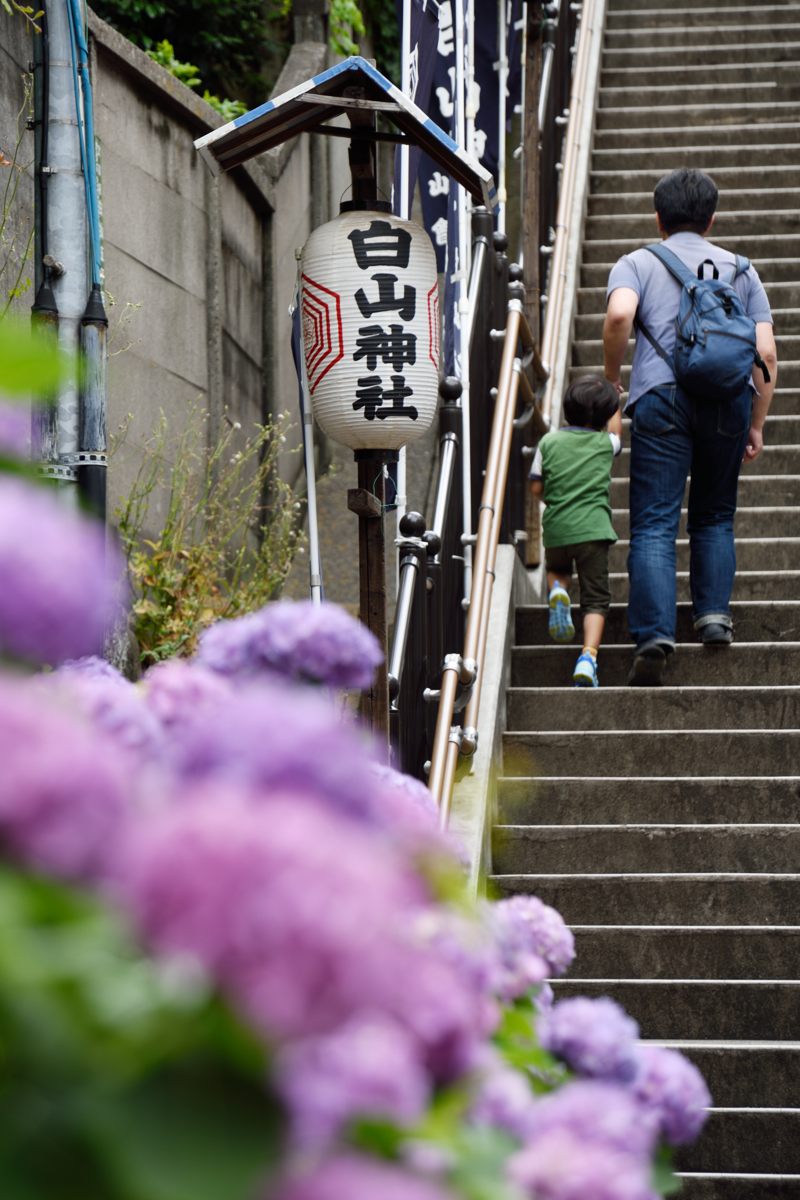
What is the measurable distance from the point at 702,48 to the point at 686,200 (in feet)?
17.9

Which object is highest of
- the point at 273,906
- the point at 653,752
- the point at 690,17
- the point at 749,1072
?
the point at 690,17

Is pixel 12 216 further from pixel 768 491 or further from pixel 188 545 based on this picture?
pixel 768 491

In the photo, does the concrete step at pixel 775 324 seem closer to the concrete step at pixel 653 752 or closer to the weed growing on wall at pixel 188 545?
the weed growing on wall at pixel 188 545

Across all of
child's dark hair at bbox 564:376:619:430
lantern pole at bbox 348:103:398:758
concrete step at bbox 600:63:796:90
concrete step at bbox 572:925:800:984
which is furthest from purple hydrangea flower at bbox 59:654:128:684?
concrete step at bbox 600:63:796:90

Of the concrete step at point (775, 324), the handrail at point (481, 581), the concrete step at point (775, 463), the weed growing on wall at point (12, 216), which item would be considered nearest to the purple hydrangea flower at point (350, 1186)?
the handrail at point (481, 581)

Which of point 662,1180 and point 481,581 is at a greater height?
point 481,581

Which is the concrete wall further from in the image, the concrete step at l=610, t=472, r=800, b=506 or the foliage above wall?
the concrete step at l=610, t=472, r=800, b=506

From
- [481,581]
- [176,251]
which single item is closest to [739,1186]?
[481,581]

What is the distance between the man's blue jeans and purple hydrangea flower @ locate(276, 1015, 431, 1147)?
5099mm

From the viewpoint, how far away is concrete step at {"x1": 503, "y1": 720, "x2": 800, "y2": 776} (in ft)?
18.5

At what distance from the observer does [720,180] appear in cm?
987

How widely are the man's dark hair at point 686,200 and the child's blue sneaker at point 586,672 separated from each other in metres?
1.53

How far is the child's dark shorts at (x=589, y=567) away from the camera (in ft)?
21.0

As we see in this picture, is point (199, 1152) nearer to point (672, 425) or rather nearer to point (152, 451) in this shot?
point (672, 425)
